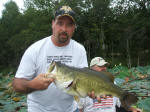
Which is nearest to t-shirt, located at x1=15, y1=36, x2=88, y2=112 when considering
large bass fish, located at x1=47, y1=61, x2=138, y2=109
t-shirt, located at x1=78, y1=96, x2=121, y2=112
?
large bass fish, located at x1=47, y1=61, x2=138, y2=109

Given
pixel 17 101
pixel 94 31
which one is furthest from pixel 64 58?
pixel 94 31

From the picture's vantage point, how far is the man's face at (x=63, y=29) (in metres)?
2.72

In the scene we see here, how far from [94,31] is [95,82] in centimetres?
3014

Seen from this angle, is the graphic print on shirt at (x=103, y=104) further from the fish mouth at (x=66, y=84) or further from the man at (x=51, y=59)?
the fish mouth at (x=66, y=84)

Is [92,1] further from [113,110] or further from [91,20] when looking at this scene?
[113,110]

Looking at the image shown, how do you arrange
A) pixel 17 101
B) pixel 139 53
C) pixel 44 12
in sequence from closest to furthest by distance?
pixel 17 101, pixel 139 53, pixel 44 12

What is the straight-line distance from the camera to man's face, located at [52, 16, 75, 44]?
2719 millimetres

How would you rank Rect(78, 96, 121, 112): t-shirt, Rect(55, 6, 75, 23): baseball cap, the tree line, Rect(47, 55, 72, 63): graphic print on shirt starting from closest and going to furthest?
1. Rect(47, 55, 72, 63): graphic print on shirt
2. Rect(55, 6, 75, 23): baseball cap
3. Rect(78, 96, 121, 112): t-shirt
4. the tree line

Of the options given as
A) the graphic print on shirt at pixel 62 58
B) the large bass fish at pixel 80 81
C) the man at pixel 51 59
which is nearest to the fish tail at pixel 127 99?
the large bass fish at pixel 80 81

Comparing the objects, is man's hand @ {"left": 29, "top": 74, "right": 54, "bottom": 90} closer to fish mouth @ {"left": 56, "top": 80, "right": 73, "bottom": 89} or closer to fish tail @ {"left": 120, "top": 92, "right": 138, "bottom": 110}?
fish mouth @ {"left": 56, "top": 80, "right": 73, "bottom": 89}

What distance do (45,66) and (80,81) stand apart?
1.96 ft

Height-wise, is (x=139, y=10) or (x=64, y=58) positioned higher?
(x=139, y=10)

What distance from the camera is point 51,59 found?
8.87 feet

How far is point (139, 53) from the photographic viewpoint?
32031 millimetres
